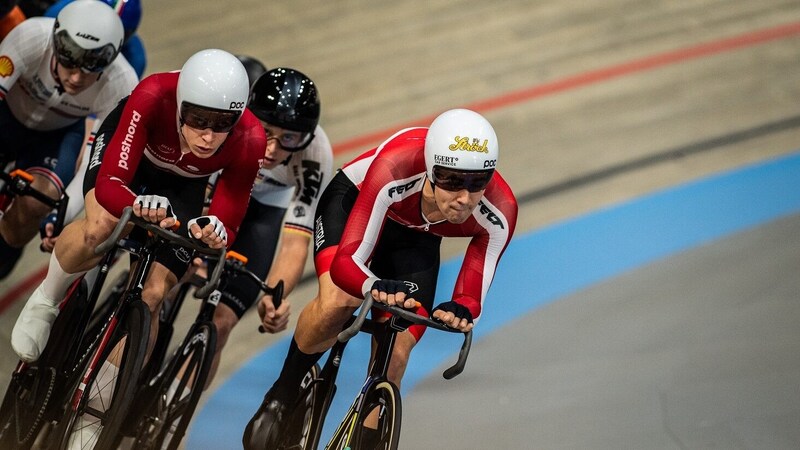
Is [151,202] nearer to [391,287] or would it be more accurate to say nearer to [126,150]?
[126,150]

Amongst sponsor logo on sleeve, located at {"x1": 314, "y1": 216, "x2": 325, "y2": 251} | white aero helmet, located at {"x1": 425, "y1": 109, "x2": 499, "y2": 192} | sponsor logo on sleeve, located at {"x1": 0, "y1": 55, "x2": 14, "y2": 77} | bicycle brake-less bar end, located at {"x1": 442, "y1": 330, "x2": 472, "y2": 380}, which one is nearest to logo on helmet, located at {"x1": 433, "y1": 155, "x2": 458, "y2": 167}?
white aero helmet, located at {"x1": 425, "y1": 109, "x2": 499, "y2": 192}

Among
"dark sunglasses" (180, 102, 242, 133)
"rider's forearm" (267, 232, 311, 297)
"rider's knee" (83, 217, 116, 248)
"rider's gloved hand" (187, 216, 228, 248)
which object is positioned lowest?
"rider's forearm" (267, 232, 311, 297)

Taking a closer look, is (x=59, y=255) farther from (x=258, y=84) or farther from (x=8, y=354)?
(x=8, y=354)

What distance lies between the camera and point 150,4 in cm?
789

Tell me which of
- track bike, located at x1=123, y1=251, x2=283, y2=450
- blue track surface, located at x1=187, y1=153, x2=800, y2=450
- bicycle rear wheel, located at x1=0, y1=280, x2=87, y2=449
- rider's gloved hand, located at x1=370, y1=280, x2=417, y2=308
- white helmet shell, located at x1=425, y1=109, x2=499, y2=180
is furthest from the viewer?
blue track surface, located at x1=187, y1=153, x2=800, y2=450

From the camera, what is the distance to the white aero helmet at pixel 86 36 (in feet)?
13.1

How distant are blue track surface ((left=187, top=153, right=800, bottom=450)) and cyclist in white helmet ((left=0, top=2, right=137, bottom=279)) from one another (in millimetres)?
1130

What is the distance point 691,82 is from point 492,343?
120 inches

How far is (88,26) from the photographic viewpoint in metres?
3.99

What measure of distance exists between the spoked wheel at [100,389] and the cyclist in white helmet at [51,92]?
1103 mm

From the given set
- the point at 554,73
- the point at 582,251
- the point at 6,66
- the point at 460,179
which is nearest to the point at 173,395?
the point at 460,179

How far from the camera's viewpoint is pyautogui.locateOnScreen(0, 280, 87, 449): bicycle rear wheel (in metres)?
3.86

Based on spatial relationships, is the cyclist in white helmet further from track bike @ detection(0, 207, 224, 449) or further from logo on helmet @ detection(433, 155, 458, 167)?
logo on helmet @ detection(433, 155, 458, 167)

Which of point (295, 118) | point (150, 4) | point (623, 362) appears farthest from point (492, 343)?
point (150, 4)
